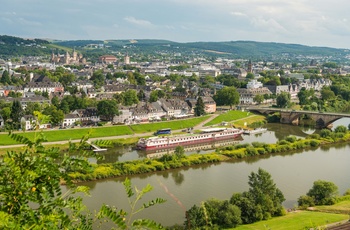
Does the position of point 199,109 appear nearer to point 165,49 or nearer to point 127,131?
point 127,131

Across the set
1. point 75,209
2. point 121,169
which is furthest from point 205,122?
point 75,209

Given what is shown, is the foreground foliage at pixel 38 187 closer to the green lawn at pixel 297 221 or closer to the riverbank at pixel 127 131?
the green lawn at pixel 297 221

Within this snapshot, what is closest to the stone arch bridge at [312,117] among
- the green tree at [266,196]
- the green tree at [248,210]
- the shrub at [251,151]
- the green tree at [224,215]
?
the shrub at [251,151]

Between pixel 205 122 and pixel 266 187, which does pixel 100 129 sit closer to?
pixel 205 122

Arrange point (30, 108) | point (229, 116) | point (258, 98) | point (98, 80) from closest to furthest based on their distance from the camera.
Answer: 1. point (30, 108)
2. point (229, 116)
3. point (258, 98)
4. point (98, 80)

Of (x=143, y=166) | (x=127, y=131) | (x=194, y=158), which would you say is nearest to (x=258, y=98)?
(x=127, y=131)
